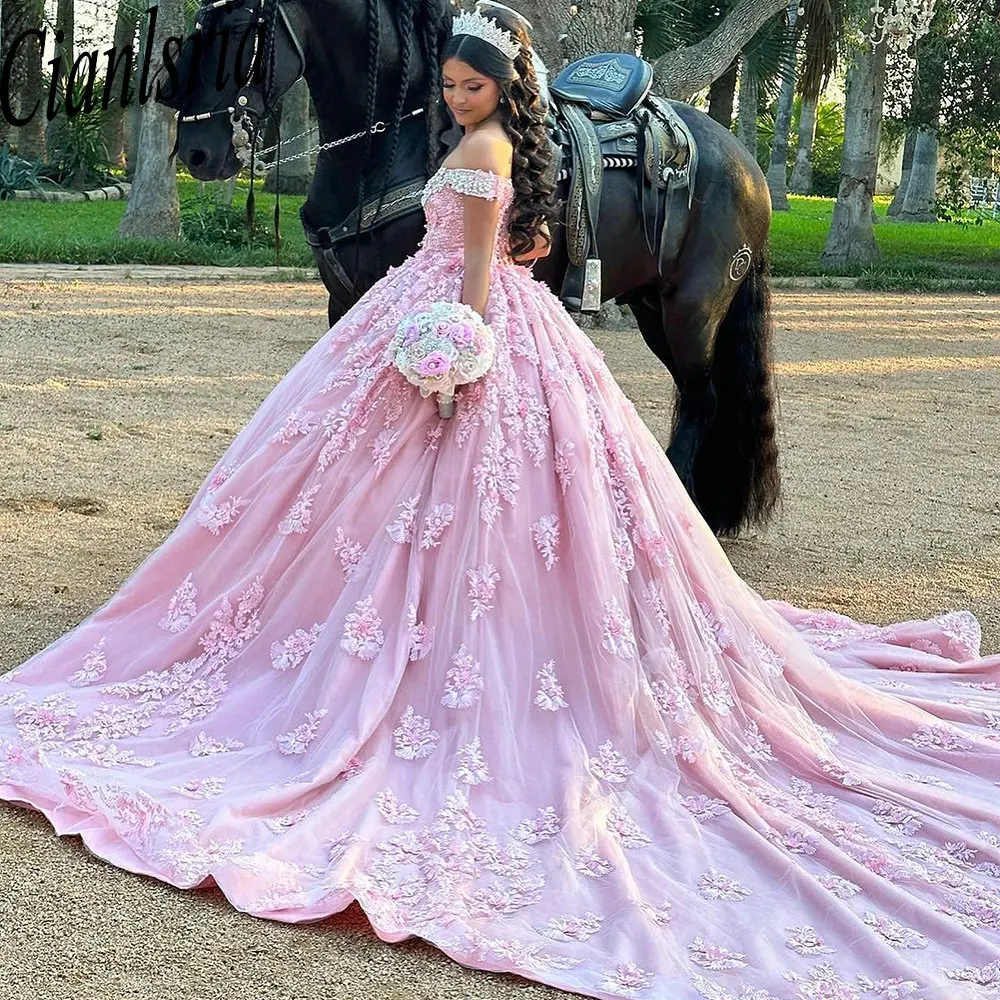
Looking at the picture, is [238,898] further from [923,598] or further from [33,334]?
[33,334]

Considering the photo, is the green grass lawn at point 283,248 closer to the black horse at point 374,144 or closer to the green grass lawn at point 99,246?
the green grass lawn at point 99,246

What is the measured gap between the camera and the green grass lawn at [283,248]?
12227mm

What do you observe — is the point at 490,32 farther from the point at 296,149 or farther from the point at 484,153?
the point at 296,149

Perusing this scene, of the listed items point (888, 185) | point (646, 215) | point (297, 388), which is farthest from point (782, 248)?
point (888, 185)

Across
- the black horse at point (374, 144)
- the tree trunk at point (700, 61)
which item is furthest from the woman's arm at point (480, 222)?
the tree trunk at point (700, 61)

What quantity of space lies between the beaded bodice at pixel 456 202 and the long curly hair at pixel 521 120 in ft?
0.12

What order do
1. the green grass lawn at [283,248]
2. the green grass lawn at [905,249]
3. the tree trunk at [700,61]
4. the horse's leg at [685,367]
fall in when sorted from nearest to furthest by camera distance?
the horse's leg at [685,367]
the tree trunk at [700,61]
the green grass lawn at [283,248]
the green grass lawn at [905,249]

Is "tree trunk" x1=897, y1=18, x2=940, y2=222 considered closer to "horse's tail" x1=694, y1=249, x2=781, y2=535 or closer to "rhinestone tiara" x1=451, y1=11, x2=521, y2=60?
"horse's tail" x1=694, y1=249, x2=781, y2=535

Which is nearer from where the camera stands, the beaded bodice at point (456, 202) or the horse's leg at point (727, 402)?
the beaded bodice at point (456, 202)

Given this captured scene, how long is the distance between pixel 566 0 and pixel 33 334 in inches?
159

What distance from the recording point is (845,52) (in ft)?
54.7

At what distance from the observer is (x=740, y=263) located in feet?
15.7

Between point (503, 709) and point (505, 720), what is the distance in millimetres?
24

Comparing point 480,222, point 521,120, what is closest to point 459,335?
point 480,222
